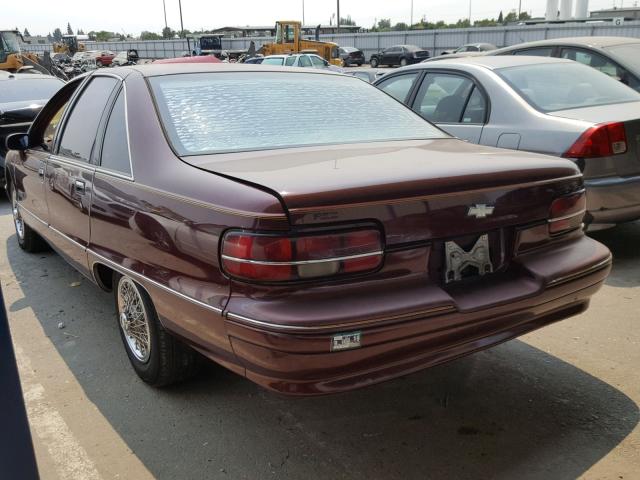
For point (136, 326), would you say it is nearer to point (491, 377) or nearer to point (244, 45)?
point (491, 377)

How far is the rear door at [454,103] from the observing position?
5.24 m

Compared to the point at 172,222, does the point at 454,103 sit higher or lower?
higher

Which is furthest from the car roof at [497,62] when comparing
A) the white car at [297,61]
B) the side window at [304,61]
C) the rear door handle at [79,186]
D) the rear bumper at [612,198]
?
the side window at [304,61]

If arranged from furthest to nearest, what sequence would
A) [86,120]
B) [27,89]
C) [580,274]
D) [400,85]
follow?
[27,89], [400,85], [86,120], [580,274]

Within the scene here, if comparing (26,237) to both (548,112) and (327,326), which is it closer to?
(327,326)

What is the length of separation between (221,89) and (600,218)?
3.03 metres

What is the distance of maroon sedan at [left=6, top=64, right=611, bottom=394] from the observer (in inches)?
84.6

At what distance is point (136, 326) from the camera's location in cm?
322

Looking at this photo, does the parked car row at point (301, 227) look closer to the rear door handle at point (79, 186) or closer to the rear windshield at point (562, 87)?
the rear door handle at point (79, 186)

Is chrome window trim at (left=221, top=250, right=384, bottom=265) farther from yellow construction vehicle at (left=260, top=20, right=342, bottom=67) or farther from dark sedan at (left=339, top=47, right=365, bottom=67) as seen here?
dark sedan at (left=339, top=47, right=365, bottom=67)

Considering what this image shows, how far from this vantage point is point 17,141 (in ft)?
14.7

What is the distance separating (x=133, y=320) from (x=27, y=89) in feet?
22.8

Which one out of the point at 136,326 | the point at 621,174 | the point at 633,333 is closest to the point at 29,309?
the point at 136,326

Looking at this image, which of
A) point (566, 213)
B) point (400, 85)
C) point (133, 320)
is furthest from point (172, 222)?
point (400, 85)
